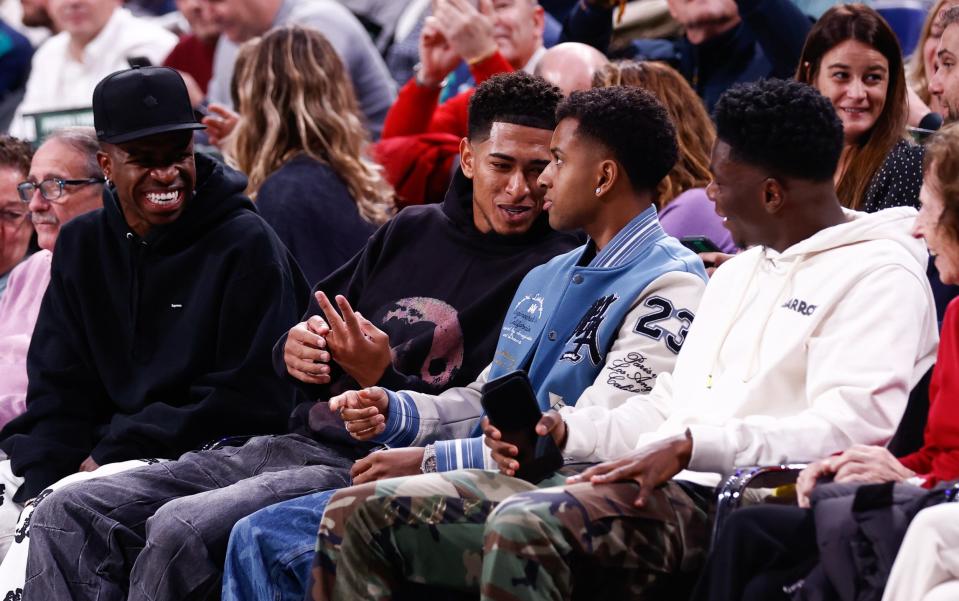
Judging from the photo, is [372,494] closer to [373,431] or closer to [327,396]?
[373,431]

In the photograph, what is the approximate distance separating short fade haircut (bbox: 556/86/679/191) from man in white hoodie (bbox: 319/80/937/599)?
403mm

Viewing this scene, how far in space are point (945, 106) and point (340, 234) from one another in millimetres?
2259

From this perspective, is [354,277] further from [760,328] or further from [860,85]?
[860,85]

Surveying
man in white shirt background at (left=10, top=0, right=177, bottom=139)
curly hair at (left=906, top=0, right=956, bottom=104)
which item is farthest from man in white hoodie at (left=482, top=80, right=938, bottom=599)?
man in white shirt background at (left=10, top=0, right=177, bottom=139)

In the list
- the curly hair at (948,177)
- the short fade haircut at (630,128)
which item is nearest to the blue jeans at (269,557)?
the short fade haircut at (630,128)

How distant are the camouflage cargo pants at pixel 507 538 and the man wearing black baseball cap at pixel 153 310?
1.21 m

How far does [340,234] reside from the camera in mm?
5594

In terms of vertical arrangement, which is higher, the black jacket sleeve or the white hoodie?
the white hoodie

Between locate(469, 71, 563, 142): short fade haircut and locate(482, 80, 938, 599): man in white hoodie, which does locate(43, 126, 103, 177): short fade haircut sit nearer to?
locate(469, 71, 563, 142): short fade haircut

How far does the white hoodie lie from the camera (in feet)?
10.6

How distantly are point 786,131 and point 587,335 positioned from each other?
712mm

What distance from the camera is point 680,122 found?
16.6 ft

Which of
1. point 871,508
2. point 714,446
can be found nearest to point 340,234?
point 714,446

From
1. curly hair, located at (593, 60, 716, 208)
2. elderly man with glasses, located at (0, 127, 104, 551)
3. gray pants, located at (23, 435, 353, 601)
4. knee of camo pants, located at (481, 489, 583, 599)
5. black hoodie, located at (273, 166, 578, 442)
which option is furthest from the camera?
elderly man with glasses, located at (0, 127, 104, 551)
